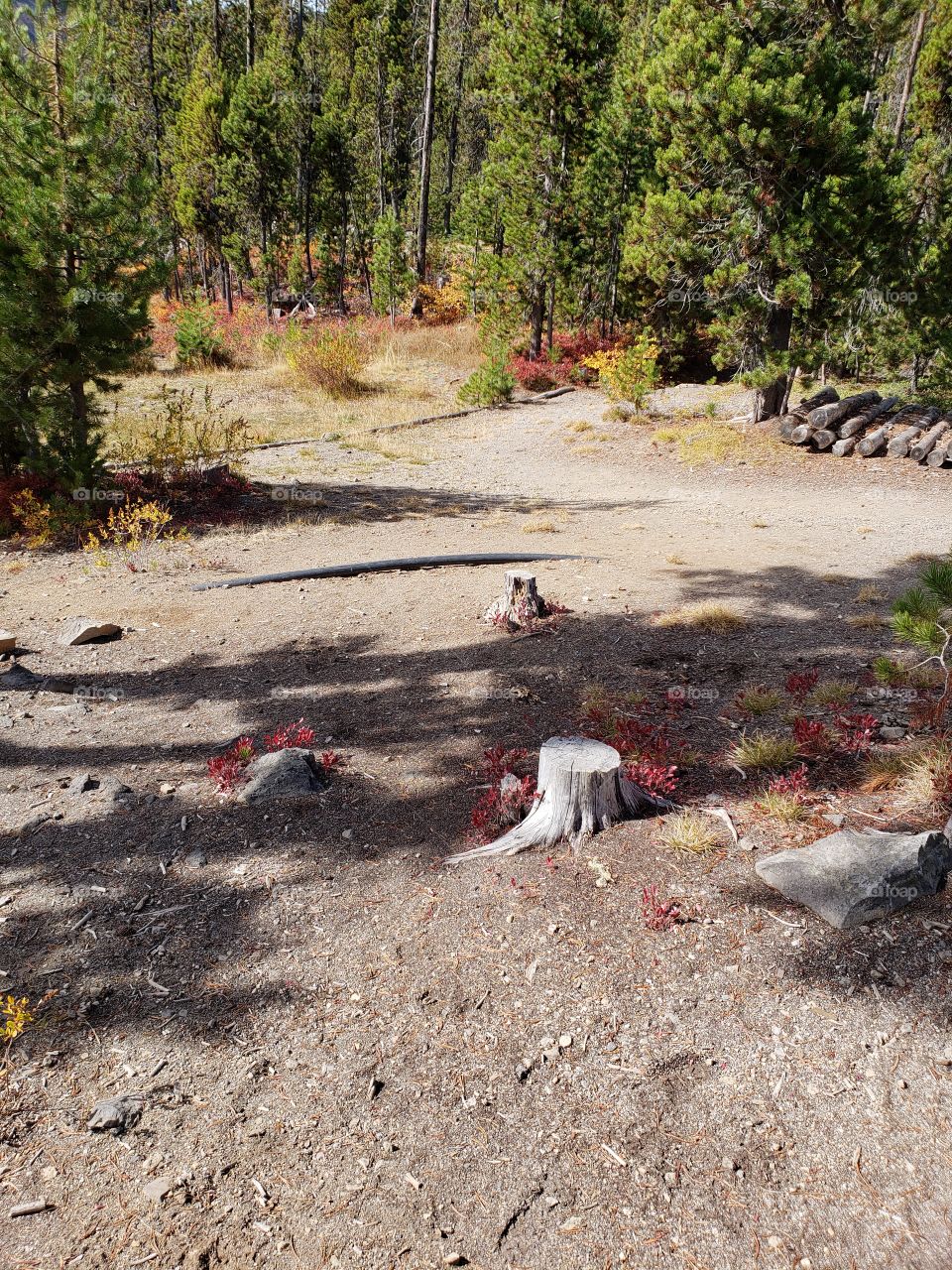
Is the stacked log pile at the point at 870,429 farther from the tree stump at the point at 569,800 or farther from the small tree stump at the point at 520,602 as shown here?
the tree stump at the point at 569,800

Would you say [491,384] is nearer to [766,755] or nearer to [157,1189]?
[766,755]

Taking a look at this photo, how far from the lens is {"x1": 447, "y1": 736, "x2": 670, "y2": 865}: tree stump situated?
402 centimetres

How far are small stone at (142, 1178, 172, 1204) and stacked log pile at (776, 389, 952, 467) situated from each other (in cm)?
1484

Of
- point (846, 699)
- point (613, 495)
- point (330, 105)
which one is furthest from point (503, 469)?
point (330, 105)

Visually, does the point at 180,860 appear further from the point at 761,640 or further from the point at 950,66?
the point at 950,66

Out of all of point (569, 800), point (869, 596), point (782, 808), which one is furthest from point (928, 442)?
point (569, 800)

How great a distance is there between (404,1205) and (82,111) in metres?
11.4

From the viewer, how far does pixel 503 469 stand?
1524 centimetres

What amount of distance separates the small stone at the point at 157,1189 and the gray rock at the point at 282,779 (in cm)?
225

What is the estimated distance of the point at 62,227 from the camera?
9.50m

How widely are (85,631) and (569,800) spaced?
16.9ft

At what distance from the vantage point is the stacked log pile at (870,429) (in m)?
13.5

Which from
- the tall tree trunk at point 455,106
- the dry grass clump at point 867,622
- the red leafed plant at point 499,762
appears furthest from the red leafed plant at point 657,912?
the tall tree trunk at point 455,106

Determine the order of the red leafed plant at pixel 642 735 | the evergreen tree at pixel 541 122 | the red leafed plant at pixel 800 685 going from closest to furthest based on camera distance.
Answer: the red leafed plant at pixel 642 735, the red leafed plant at pixel 800 685, the evergreen tree at pixel 541 122
